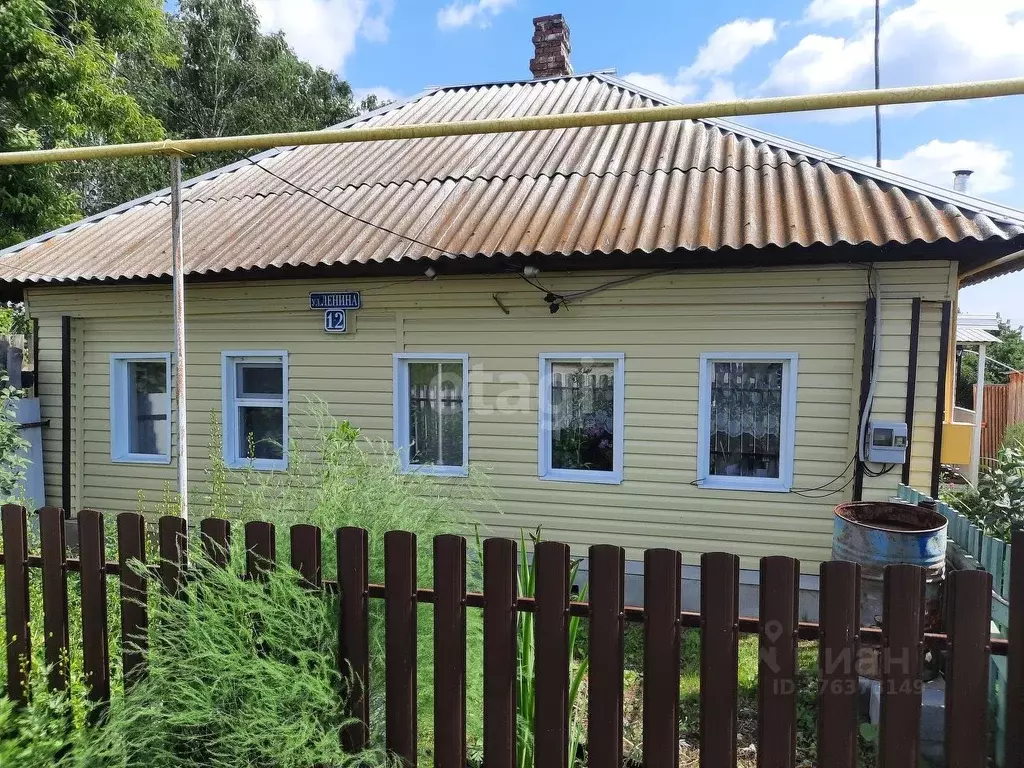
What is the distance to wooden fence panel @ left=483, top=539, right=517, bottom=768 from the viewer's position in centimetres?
241

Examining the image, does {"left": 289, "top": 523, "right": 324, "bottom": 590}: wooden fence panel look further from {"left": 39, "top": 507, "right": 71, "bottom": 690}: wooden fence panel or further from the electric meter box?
the electric meter box

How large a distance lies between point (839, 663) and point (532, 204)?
4.99 m

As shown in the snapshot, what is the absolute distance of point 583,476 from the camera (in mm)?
5758

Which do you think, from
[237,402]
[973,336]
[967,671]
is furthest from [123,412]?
[973,336]

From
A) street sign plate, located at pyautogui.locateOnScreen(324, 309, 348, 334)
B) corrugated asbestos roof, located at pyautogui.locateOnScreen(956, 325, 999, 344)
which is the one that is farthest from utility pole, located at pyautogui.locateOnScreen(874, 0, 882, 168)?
street sign plate, located at pyautogui.locateOnScreen(324, 309, 348, 334)

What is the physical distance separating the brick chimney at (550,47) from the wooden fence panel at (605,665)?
9.94 meters

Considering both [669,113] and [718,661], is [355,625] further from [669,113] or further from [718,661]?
[669,113]

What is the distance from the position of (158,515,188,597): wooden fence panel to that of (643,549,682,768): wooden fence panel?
199cm

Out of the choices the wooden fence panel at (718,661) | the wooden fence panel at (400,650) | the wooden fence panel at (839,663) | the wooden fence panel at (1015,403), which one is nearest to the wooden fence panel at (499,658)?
the wooden fence panel at (400,650)

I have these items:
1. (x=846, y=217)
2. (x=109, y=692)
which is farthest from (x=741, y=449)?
(x=109, y=692)

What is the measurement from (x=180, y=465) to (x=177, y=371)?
54cm

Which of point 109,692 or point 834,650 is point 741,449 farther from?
point 109,692

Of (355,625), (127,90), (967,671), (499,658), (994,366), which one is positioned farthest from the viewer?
(994,366)

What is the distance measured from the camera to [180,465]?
142 inches
